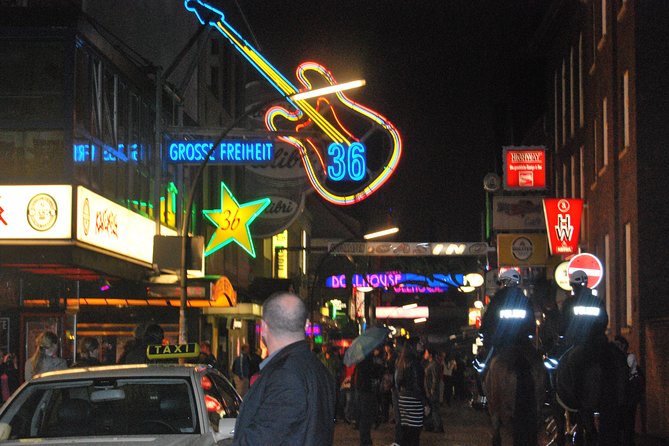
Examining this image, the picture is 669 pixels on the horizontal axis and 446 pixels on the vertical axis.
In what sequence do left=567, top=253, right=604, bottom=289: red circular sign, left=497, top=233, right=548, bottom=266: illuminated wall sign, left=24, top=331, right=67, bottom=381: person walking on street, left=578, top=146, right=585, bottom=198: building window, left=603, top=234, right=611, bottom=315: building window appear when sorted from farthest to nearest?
1. left=497, top=233, right=548, bottom=266: illuminated wall sign
2. left=578, top=146, right=585, bottom=198: building window
3. left=603, top=234, right=611, bottom=315: building window
4. left=567, top=253, right=604, bottom=289: red circular sign
5. left=24, top=331, right=67, bottom=381: person walking on street

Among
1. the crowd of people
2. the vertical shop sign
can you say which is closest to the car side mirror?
the crowd of people

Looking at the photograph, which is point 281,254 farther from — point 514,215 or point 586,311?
point 586,311

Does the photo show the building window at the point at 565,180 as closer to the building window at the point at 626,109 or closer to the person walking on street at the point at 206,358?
the building window at the point at 626,109

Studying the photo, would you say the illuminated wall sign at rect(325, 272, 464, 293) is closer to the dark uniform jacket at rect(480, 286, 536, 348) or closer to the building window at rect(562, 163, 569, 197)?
the building window at rect(562, 163, 569, 197)

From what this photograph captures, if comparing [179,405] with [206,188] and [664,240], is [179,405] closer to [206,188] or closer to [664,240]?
[664,240]

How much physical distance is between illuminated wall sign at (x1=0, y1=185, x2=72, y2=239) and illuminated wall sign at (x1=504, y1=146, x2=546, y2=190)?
21.5m

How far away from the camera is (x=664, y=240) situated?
952 inches

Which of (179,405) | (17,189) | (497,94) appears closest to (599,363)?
(179,405)

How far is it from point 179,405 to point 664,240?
17401mm

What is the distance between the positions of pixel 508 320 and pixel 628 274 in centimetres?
1471

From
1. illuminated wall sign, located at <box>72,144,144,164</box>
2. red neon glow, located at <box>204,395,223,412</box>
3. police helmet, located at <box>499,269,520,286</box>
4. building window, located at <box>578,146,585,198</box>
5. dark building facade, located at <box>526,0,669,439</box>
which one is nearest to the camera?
red neon glow, located at <box>204,395,223,412</box>

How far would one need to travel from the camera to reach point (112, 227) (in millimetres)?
21422

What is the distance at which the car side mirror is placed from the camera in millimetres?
8445

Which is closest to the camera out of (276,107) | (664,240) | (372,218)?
(664,240)
